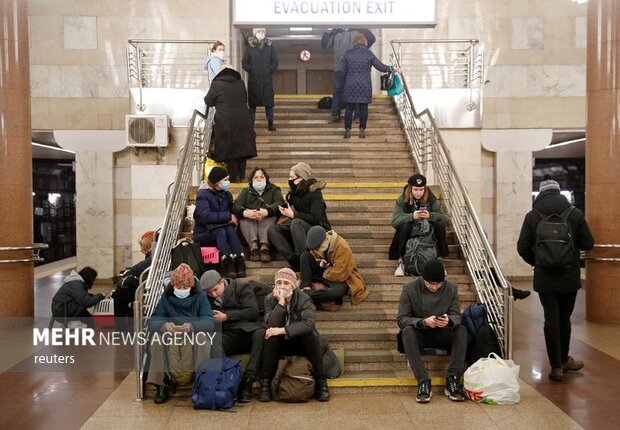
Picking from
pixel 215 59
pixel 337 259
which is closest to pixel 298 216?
pixel 337 259

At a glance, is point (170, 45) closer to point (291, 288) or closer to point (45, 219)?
point (45, 219)

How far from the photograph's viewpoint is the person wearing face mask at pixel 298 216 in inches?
309

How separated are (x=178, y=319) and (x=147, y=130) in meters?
7.85

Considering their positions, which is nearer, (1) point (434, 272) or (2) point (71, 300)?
(1) point (434, 272)

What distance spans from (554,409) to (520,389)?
0.60 meters

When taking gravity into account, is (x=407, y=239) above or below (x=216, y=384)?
above

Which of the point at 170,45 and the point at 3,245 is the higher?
the point at 170,45

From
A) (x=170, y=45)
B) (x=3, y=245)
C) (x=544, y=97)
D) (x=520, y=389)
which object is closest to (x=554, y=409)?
(x=520, y=389)

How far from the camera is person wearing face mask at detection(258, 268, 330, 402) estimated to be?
6102 mm

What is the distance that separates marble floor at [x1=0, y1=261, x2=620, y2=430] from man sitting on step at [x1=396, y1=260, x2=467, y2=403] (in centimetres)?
22

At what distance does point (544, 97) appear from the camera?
14758 mm

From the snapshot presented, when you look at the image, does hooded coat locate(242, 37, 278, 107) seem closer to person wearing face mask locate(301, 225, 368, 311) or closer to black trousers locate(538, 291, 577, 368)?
person wearing face mask locate(301, 225, 368, 311)

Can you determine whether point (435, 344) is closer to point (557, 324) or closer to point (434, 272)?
point (434, 272)

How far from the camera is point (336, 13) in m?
6.68
